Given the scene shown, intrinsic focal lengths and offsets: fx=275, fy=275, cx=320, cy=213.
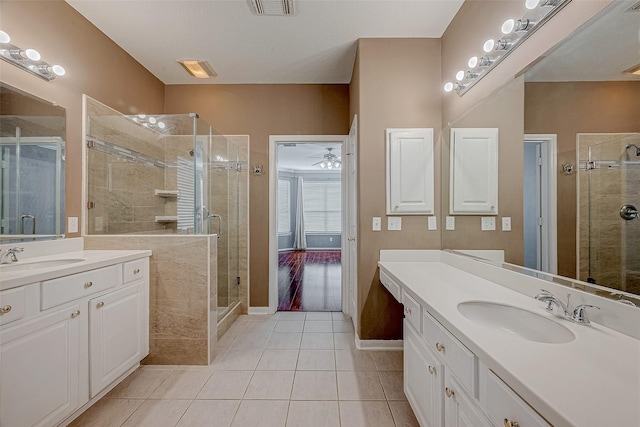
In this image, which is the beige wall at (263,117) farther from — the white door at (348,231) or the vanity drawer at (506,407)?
the vanity drawer at (506,407)

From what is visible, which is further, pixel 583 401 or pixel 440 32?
pixel 440 32

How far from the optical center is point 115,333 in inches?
70.1

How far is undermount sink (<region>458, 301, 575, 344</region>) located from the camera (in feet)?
3.37

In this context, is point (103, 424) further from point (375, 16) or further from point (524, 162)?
point (375, 16)

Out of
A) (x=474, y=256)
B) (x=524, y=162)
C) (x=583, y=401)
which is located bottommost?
(x=583, y=401)

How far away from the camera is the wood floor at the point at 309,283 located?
3.61 meters

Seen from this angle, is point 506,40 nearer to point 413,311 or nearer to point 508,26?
point 508,26

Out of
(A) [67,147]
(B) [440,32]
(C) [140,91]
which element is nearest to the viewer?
(A) [67,147]

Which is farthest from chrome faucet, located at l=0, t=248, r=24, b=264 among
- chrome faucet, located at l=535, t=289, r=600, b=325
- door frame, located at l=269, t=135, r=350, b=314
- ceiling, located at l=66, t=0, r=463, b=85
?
chrome faucet, located at l=535, t=289, r=600, b=325

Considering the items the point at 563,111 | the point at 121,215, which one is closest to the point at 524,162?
the point at 563,111

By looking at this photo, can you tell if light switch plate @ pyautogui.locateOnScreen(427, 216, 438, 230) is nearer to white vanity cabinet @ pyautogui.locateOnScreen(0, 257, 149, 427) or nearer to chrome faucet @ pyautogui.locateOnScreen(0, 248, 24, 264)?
white vanity cabinet @ pyautogui.locateOnScreen(0, 257, 149, 427)

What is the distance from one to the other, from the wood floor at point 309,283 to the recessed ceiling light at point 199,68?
9.40 ft

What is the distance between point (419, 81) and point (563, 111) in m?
1.44

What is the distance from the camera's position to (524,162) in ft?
4.54
